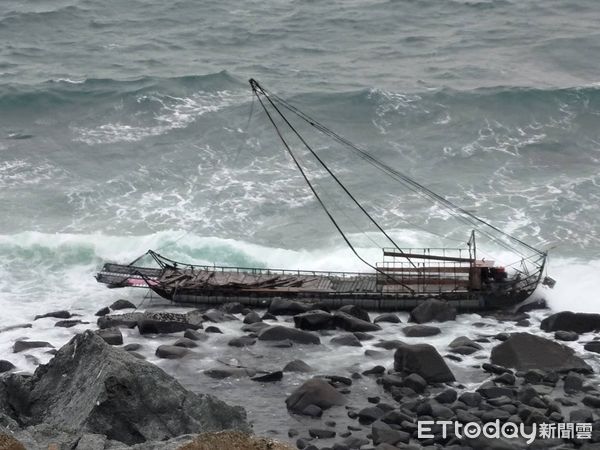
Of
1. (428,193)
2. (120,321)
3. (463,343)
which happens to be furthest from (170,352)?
(428,193)

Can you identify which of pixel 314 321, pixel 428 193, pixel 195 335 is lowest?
pixel 195 335

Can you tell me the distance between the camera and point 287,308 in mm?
44750

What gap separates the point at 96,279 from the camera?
48.9m

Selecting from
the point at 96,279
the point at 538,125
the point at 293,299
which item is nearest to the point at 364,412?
the point at 293,299

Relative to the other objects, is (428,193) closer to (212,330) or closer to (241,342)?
(212,330)

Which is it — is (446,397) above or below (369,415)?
above

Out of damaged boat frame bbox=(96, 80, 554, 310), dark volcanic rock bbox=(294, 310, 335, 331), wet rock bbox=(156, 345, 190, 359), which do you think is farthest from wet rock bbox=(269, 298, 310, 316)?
wet rock bbox=(156, 345, 190, 359)

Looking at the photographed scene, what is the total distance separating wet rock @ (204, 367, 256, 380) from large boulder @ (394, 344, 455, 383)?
5492 mm

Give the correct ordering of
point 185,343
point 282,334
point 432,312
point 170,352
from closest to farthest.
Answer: point 170,352
point 185,343
point 282,334
point 432,312

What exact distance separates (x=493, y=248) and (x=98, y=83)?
34781mm

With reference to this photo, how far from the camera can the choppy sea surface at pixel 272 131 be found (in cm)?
5400

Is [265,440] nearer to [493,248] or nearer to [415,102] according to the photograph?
[493,248]

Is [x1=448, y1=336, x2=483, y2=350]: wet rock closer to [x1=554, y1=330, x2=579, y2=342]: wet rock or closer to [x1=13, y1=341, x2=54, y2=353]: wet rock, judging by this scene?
[x1=554, y1=330, x2=579, y2=342]: wet rock

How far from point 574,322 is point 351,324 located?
9.15 m
